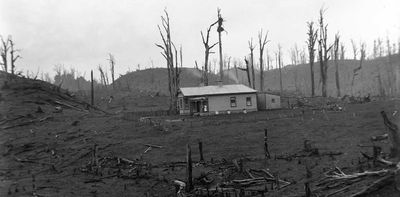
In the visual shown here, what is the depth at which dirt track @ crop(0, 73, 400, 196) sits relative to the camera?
19.4 metres

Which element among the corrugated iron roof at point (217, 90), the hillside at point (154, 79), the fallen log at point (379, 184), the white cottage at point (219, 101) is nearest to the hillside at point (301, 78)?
the hillside at point (154, 79)

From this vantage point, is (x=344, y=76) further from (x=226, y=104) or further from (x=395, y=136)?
(x=395, y=136)

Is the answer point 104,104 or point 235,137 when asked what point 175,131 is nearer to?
point 235,137

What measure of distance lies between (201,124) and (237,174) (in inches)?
571

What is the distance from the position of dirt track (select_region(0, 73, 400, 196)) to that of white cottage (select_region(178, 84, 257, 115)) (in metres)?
8.34

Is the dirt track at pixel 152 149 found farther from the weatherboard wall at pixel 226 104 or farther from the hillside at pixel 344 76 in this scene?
Result: the hillside at pixel 344 76

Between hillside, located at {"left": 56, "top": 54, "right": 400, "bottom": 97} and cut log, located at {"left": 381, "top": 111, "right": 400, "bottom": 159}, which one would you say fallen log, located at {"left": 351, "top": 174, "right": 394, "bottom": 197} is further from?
hillside, located at {"left": 56, "top": 54, "right": 400, "bottom": 97}

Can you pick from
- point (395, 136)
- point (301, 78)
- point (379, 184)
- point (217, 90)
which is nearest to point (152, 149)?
point (395, 136)

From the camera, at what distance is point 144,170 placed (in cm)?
2233

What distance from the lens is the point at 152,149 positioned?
2678 cm

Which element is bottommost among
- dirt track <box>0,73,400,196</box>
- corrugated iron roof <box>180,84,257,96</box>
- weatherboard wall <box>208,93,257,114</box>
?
dirt track <box>0,73,400,196</box>

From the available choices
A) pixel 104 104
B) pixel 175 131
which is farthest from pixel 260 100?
pixel 104 104

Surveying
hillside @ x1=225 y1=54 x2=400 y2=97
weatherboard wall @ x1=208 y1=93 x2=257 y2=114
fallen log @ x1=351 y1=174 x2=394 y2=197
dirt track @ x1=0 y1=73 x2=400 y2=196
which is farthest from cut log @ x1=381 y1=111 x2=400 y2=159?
hillside @ x1=225 y1=54 x2=400 y2=97

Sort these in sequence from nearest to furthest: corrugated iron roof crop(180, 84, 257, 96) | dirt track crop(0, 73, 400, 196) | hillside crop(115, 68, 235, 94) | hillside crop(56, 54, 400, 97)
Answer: dirt track crop(0, 73, 400, 196), corrugated iron roof crop(180, 84, 257, 96), hillside crop(56, 54, 400, 97), hillside crop(115, 68, 235, 94)
